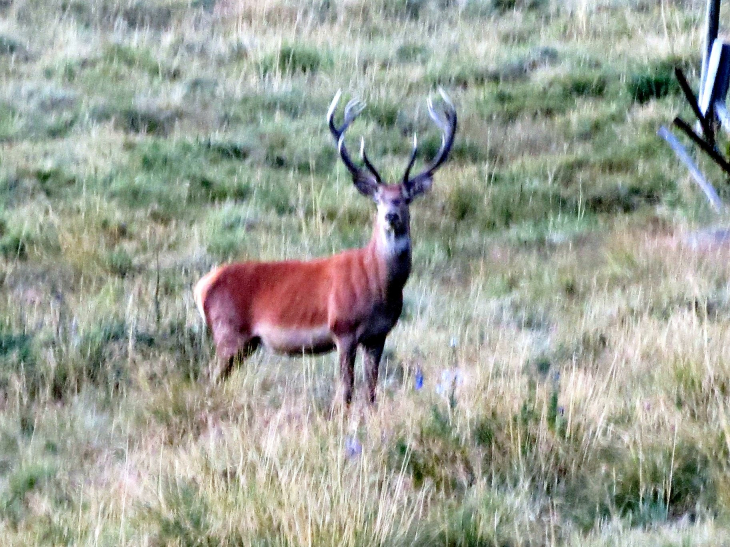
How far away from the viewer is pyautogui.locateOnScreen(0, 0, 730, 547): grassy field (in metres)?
4.20

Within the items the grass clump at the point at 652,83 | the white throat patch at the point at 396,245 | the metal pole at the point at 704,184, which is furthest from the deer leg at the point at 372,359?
the grass clump at the point at 652,83

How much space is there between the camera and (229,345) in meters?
6.30

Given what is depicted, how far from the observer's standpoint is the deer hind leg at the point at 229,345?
6.29 m

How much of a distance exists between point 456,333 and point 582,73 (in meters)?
7.36

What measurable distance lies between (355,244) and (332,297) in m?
3.23

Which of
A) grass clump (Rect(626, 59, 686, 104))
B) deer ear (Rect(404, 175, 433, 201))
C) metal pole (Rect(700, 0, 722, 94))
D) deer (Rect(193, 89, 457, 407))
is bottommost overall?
deer (Rect(193, 89, 457, 407))

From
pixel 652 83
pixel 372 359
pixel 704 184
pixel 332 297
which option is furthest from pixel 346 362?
pixel 652 83

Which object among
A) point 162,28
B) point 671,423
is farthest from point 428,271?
point 162,28

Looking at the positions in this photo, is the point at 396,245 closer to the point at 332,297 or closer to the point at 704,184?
the point at 332,297

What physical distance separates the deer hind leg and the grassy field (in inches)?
5.6

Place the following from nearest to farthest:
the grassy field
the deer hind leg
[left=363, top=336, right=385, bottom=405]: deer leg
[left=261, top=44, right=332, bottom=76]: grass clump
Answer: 1. the grassy field
2. [left=363, top=336, right=385, bottom=405]: deer leg
3. the deer hind leg
4. [left=261, top=44, right=332, bottom=76]: grass clump

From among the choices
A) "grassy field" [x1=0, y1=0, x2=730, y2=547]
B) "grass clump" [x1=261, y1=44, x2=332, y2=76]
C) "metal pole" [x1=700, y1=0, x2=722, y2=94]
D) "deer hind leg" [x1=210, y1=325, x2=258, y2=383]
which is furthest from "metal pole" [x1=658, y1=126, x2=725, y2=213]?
"grass clump" [x1=261, y1=44, x2=332, y2=76]

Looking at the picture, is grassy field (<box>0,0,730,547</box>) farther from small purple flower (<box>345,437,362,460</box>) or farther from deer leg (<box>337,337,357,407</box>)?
deer leg (<box>337,337,357,407</box>)

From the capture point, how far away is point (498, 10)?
16703 millimetres
